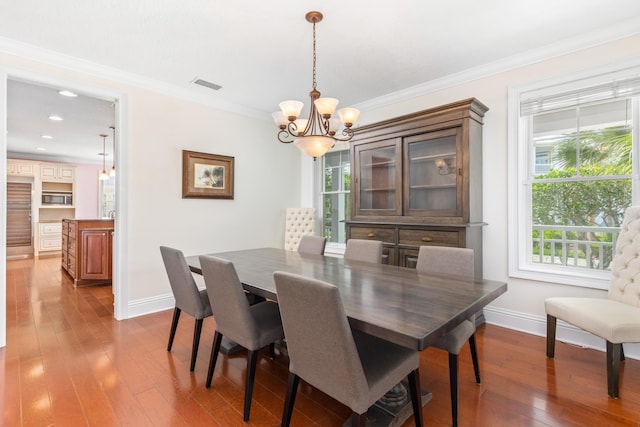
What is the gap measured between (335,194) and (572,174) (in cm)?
286

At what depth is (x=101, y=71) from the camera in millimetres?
3141

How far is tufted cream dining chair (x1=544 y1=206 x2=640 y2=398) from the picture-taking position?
6.28ft

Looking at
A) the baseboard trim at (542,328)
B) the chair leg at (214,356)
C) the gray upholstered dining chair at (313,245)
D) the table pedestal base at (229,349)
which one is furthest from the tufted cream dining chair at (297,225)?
the chair leg at (214,356)

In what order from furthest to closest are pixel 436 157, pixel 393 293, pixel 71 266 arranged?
pixel 71 266, pixel 436 157, pixel 393 293

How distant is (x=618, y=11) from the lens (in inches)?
90.0

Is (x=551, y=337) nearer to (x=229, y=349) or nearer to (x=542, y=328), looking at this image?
(x=542, y=328)

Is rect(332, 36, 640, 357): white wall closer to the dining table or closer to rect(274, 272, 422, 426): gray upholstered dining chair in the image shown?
the dining table

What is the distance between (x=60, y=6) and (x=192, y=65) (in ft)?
3.54

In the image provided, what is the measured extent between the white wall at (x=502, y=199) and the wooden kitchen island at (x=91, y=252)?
206 inches

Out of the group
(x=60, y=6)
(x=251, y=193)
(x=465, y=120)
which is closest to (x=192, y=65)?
(x=60, y=6)

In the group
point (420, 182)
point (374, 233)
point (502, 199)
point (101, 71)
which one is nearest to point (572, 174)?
point (502, 199)

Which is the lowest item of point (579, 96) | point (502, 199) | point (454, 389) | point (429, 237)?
point (454, 389)

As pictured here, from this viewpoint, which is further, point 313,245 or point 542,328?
point 313,245

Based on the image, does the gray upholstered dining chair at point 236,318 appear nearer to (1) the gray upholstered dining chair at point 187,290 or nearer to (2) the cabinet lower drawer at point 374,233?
(1) the gray upholstered dining chair at point 187,290
